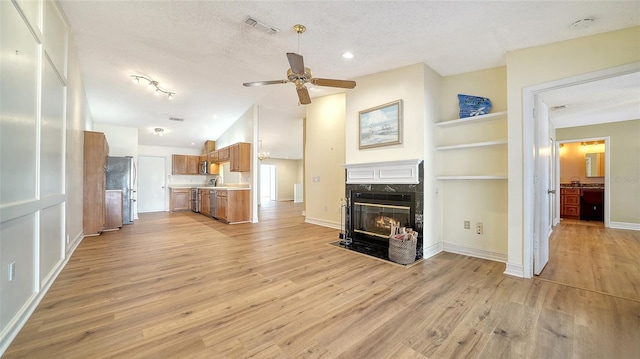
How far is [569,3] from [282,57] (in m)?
3.10

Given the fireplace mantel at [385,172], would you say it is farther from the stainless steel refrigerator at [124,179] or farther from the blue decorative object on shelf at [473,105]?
the stainless steel refrigerator at [124,179]

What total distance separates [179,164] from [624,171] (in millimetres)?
12683

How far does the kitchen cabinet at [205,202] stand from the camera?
7539 mm

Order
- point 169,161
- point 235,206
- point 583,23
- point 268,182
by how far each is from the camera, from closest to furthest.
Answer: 1. point 583,23
2. point 235,206
3. point 169,161
4. point 268,182

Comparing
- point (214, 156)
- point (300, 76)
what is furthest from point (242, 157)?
point (300, 76)

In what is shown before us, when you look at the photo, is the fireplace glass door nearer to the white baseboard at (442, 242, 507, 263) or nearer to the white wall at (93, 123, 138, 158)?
the white baseboard at (442, 242, 507, 263)

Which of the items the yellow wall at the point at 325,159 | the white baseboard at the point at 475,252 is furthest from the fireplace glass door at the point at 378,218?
the yellow wall at the point at 325,159

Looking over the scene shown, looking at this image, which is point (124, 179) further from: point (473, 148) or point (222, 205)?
point (473, 148)

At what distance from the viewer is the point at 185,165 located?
30.4ft

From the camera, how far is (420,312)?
1.96m

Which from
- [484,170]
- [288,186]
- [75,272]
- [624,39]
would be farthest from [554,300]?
[288,186]

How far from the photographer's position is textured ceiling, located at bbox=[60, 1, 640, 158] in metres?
2.36

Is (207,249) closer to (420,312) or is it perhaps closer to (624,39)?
(420,312)

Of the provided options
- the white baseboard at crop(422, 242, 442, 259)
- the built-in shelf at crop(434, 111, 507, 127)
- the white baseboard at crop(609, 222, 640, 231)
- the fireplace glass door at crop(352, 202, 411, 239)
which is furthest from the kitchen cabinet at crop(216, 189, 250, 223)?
the white baseboard at crop(609, 222, 640, 231)
